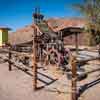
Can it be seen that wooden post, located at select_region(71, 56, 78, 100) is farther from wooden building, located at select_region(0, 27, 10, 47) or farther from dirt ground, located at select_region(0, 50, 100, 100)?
wooden building, located at select_region(0, 27, 10, 47)

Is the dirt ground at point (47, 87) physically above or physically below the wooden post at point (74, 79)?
below

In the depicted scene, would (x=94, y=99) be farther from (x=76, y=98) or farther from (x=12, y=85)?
(x=12, y=85)

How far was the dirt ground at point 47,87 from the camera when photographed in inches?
317

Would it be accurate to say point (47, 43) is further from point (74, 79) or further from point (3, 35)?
point (3, 35)

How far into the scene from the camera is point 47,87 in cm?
905

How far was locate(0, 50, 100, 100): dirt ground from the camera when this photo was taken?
806cm

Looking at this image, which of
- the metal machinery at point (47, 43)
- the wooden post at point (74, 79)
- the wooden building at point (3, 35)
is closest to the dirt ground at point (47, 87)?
the wooden post at point (74, 79)

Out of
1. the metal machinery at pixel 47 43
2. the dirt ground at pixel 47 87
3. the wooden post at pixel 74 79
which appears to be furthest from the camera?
the metal machinery at pixel 47 43

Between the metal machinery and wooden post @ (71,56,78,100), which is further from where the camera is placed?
the metal machinery

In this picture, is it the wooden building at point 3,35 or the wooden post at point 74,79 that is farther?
the wooden building at point 3,35

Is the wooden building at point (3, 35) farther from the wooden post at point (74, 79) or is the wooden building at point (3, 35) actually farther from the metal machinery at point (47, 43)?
the wooden post at point (74, 79)

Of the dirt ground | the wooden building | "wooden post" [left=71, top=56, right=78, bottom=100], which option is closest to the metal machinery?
the dirt ground

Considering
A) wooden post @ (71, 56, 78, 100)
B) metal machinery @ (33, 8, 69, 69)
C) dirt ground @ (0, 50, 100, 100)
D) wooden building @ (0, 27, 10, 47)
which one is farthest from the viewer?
wooden building @ (0, 27, 10, 47)

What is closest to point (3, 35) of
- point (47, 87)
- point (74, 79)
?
point (47, 87)
